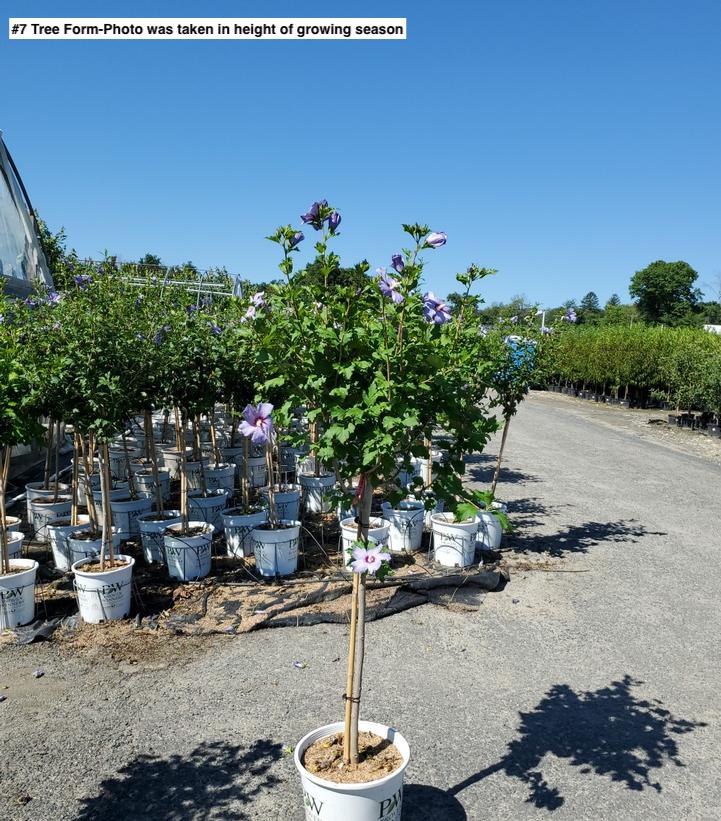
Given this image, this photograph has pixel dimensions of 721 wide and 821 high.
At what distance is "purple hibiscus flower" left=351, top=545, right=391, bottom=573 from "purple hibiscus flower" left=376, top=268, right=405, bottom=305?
96 cm

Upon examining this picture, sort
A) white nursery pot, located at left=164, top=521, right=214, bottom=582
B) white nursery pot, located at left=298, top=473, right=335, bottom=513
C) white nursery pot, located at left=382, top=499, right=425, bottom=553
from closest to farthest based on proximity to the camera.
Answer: white nursery pot, located at left=164, top=521, right=214, bottom=582
white nursery pot, located at left=382, top=499, right=425, bottom=553
white nursery pot, located at left=298, top=473, right=335, bottom=513

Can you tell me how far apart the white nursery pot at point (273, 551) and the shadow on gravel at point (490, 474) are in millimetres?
5484

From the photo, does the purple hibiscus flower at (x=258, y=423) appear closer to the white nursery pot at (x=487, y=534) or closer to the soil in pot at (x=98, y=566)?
the soil in pot at (x=98, y=566)

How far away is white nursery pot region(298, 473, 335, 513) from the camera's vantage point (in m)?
8.14

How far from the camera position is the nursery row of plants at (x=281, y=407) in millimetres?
2469

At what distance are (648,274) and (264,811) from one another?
76758mm

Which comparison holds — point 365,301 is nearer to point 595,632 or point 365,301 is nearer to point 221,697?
point 221,697

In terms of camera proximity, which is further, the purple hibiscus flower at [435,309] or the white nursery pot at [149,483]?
the white nursery pot at [149,483]

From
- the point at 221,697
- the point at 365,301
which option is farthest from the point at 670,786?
the point at 365,301

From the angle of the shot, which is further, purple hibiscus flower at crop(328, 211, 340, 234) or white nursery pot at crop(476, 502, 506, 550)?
white nursery pot at crop(476, 502, 506, 550)

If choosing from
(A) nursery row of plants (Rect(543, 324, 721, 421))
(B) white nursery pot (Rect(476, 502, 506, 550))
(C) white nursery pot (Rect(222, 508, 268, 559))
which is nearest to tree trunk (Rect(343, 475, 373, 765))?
(C) white nursery pot (Rect(222, 508, 268, 559))

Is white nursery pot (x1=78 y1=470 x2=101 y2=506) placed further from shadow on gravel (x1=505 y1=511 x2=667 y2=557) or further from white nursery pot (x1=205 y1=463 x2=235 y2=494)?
shadow on gravel (x1=505 y1=511 x2=667 y2=557)

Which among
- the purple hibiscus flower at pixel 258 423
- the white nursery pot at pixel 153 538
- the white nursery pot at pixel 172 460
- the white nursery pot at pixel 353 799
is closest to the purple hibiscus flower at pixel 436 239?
the purple hibiscus flower at pixel 258 423

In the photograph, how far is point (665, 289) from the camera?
69.6m
